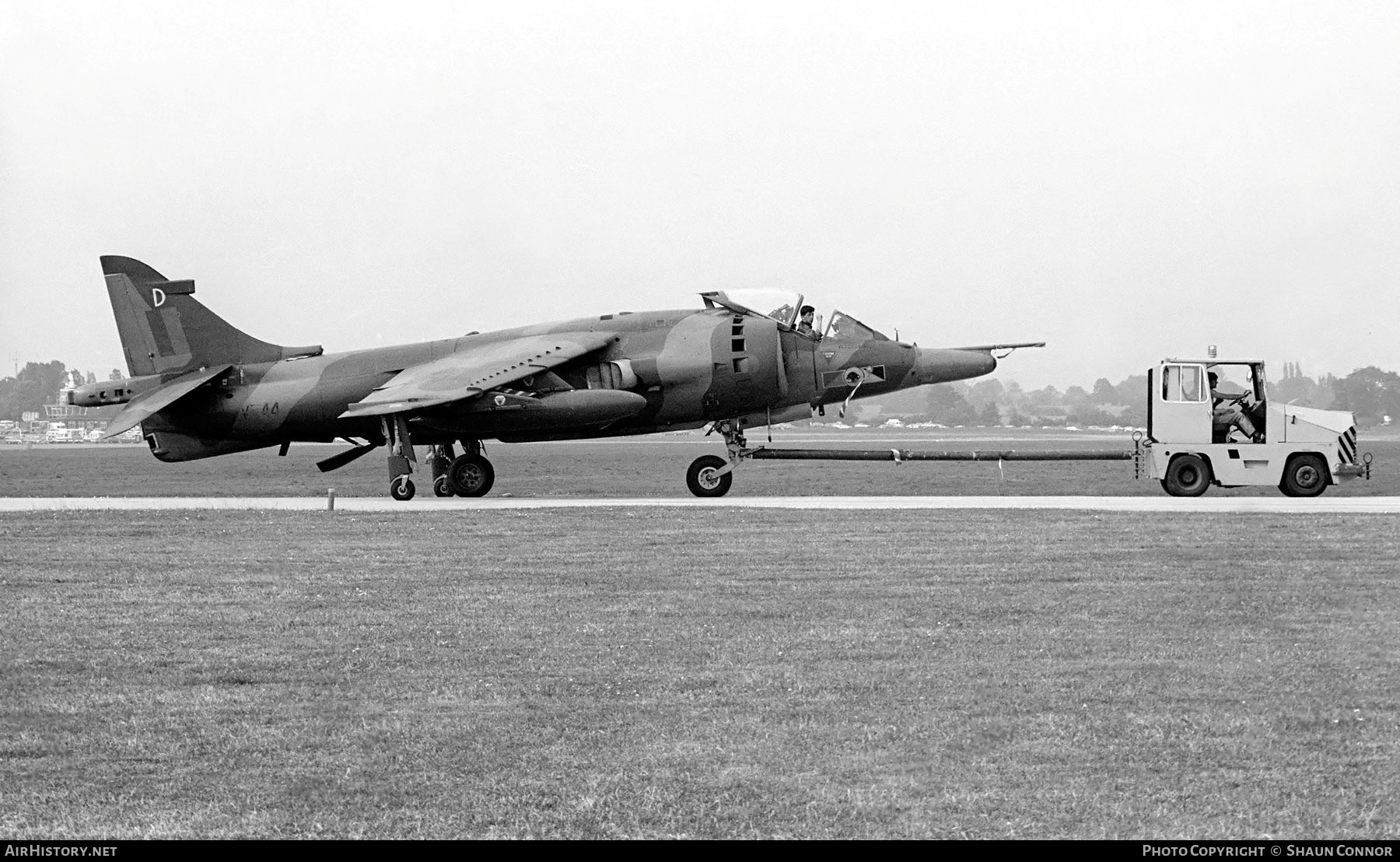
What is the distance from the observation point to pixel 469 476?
25328 millimetres

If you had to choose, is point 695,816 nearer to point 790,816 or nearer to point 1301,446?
point 790,816

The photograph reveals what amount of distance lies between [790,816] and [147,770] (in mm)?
2927

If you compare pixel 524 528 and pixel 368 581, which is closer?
pixel 368 581

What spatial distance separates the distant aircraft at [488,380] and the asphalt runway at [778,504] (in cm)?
99

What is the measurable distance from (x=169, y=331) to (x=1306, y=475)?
20192mm

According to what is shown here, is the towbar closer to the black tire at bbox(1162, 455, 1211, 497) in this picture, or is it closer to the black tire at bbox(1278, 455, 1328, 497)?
the black tire at bbox(1162, 455, 1211, 497)

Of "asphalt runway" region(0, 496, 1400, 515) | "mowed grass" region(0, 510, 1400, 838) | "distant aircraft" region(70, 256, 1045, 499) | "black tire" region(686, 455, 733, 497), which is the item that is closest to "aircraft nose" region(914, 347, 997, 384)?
"distant aircraft" region(70, 256, 1045, 499)

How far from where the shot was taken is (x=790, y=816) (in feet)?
18.9

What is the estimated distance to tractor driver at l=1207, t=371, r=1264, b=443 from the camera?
2408cm

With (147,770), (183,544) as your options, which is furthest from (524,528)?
(147,770)

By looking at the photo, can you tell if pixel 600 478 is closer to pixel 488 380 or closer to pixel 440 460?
pixel 440 460

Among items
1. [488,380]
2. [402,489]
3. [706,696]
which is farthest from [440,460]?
[706,696]

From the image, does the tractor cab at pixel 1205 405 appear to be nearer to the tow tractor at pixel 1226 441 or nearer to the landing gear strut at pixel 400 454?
the tow tractor at pixel 1226 441

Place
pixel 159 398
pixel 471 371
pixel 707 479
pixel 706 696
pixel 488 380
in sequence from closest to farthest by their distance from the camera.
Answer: pixel 706 696
pixel 488 380
pixel 471 371
pixel 159 398
pixel 707 479
